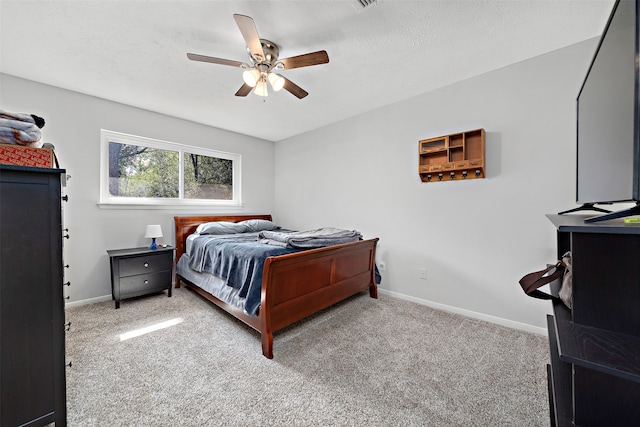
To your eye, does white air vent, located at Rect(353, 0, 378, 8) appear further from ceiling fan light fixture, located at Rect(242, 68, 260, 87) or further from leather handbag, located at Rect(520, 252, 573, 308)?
leather handbag, located at Rect(520, 252, 573, 308)

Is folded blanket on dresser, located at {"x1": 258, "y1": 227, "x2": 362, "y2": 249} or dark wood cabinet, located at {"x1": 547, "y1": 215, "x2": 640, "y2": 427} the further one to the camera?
folded blanket on dresser, located at {"x1": 258, "y1": 227, "x2": 362, "y2": 249}

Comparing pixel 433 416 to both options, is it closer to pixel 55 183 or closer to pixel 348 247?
pixel 348 247

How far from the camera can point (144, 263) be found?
2980 mm

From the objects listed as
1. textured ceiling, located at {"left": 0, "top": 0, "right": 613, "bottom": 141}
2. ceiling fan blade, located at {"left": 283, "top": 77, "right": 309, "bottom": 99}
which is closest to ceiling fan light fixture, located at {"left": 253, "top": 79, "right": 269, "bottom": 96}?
ceiling fan blade, located at {"left": 283, "top": 77, "right": 309, "bottom": 99}

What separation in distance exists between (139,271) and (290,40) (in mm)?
2912

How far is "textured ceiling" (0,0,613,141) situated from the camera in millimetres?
1691

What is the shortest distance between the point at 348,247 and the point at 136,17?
8.20ft

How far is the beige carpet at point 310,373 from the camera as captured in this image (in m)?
1.39

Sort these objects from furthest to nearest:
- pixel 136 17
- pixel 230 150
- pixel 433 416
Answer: pixel 230 150
pixel 136 17
pixel 433 416

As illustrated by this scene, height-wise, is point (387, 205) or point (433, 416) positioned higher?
point (387, 205)

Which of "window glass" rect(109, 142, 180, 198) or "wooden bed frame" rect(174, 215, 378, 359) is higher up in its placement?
"window glass" rect(109, 142, 180, 198)

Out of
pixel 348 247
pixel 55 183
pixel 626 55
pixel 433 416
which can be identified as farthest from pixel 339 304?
pixel 626 55

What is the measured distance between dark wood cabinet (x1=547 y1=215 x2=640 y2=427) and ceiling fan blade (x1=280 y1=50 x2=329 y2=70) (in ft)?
5.84

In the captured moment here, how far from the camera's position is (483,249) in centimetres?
251
